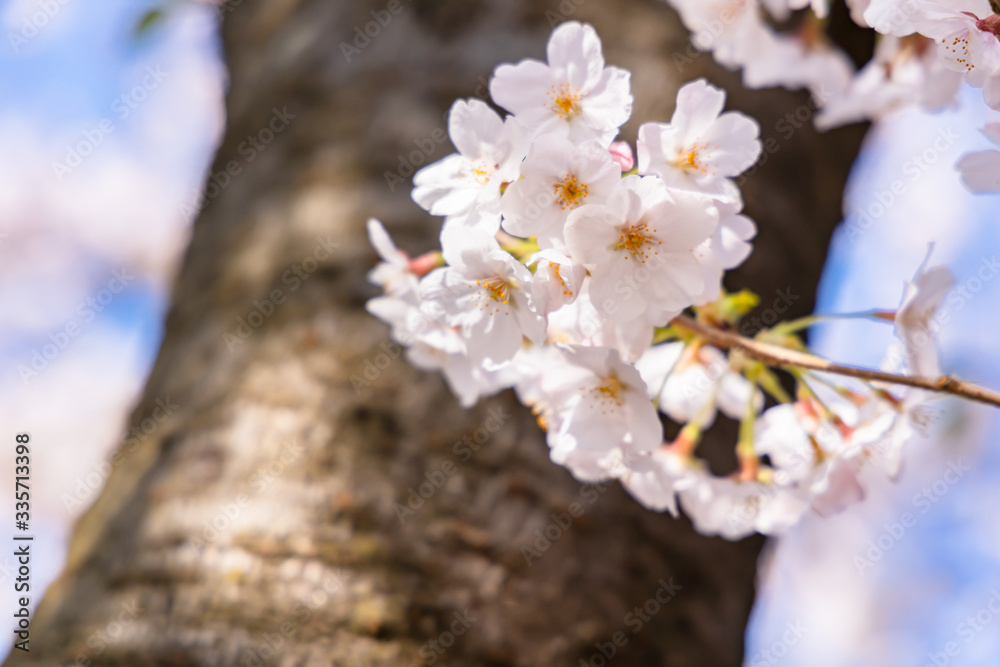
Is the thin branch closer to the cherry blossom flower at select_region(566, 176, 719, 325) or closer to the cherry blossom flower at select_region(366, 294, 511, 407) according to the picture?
the cherry blossom flower at select_region(566, 176, 719, 325)

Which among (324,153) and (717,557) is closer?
(717,557)

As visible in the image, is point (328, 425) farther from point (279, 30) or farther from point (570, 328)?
point (279, 30)

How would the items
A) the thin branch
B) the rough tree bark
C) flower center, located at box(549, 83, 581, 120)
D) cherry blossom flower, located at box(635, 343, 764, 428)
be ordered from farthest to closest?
the rough tree bark < cherry blossom flower, located at box(635, 343, 764, 428) < flower center, located at box(549, 83, 581, 120) < the thin branch

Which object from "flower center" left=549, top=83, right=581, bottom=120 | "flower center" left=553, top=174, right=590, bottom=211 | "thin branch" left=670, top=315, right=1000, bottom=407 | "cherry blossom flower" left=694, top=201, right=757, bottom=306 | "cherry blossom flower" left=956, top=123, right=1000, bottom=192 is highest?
"flower center" left=549, top=83, right=581, bottom=120

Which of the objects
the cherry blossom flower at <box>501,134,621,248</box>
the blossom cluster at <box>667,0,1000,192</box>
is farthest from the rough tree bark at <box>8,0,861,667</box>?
the cherry blossom flower at <box>501,134,621,248</box>

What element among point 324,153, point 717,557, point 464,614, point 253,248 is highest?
point 324,153

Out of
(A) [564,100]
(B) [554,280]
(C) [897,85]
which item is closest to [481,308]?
(B) [554,280]

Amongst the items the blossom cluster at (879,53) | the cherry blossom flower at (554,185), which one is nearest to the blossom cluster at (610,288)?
the cherry blossom flower at (554,185)

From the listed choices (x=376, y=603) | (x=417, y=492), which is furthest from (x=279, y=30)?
(x=376, y=603)

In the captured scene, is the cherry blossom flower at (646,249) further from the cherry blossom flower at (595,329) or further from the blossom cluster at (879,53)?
the blossom cluster at (879,53)
